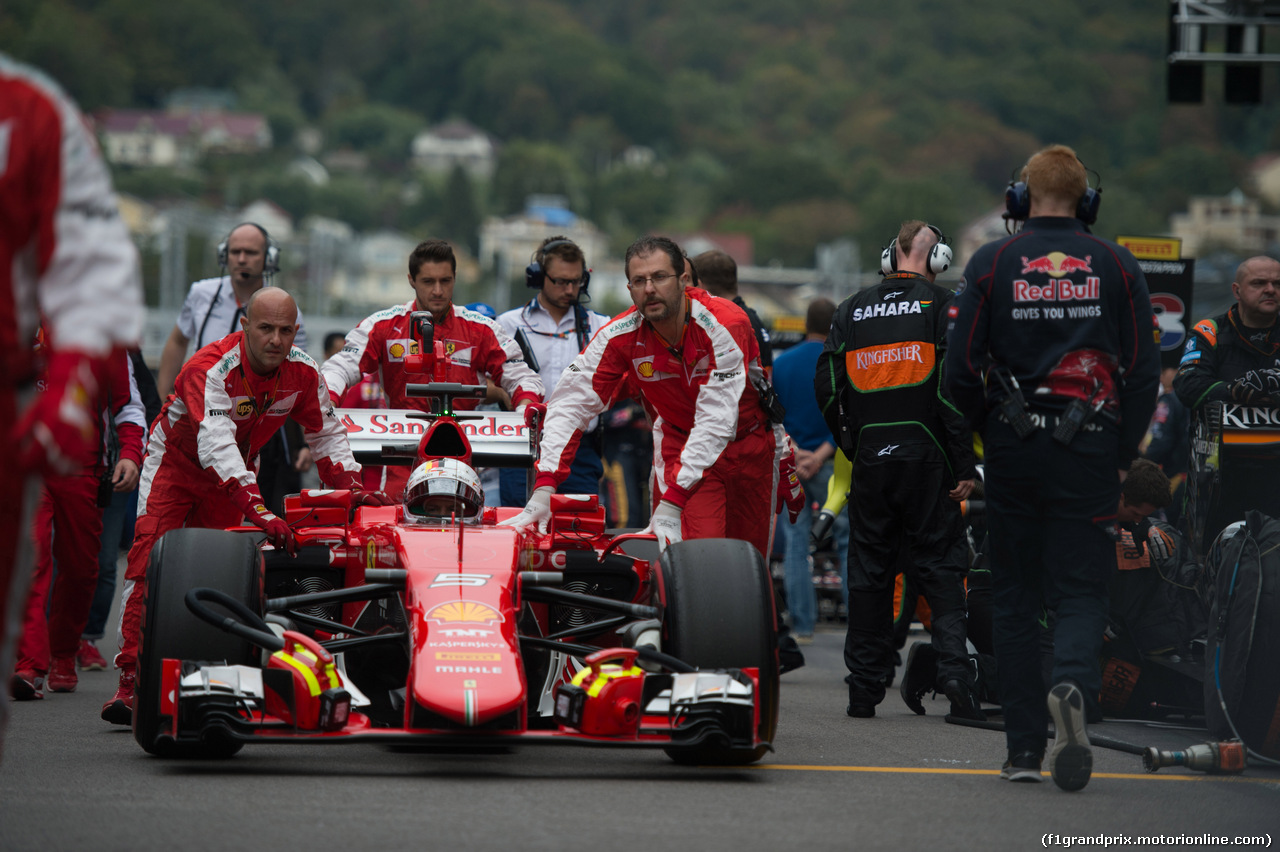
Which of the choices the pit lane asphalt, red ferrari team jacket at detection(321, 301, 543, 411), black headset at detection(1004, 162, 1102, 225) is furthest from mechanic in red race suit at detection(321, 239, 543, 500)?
black headset at detection(1004, 162, 1102, 225)

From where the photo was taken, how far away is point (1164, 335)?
11.2 metres

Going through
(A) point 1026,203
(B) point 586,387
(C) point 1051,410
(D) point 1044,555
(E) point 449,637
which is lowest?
(E) point 449,637

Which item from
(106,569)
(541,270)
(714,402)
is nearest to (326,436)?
(714,402)

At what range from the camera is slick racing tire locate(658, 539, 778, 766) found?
18.2 ft

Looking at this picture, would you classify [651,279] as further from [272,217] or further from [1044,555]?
[272,217]

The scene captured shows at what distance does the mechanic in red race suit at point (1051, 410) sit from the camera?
5414 millimetres

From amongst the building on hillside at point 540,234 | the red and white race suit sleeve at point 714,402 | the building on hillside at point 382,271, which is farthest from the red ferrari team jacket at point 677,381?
the building on hillside at point 382,271

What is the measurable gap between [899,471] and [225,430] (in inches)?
116

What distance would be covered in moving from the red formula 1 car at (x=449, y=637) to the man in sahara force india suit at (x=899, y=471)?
1528 millimetres

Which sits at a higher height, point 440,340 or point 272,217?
point 272,217

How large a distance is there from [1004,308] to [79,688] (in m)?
4.87

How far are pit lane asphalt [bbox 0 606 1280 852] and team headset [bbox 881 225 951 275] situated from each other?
2.34 meters

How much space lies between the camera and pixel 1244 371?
26.2 ft

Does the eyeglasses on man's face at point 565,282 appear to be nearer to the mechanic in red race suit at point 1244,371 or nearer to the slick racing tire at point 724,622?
the mechanic in red race suit at point 1244,371
